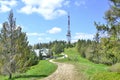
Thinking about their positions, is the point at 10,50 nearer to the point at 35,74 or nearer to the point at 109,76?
the point at 35,74

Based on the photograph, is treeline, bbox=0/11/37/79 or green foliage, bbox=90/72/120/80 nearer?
green foliage, bbox=90/72/120/80

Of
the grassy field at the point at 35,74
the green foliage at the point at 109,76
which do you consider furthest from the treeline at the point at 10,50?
the green foliage at the point at 109,76

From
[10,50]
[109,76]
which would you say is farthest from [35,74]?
[109,76]

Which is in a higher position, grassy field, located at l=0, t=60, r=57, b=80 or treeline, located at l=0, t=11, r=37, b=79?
treeline, located at l=0, t=11, r=37, b=79

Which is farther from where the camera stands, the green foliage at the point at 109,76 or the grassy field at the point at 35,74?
the grassy field at the point at 35,74

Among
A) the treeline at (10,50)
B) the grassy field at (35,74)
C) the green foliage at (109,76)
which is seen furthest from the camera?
the treeline at (10,50)

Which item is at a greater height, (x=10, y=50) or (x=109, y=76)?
(x=10, y=50)

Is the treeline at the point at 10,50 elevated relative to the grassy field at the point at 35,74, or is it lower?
elevated

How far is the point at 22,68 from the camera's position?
4053cm

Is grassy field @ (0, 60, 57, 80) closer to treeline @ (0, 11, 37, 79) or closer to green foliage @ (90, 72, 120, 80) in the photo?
treeline @ (0, 11, 37, 79)

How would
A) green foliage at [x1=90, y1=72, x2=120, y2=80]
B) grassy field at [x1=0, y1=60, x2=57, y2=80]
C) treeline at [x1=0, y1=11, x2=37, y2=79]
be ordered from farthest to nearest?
1. treeline at [x1=0, y1=11, x2=37, y2=79]
2. grassy field at [x1=0, y1=60, x2=57, y2=80]
3. green foliage at [x1=90, y1=72, x2=120, y2=80]

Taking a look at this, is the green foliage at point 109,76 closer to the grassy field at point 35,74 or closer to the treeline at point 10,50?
the grassy field at point 35,74

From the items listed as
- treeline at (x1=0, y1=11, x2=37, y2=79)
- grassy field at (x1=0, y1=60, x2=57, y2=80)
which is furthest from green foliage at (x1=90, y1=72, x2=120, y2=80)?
treeline at (x1=0, y1=11, x2=37, y2=79)

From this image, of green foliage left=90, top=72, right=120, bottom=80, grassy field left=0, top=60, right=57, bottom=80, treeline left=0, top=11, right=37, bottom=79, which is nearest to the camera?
green foliage left=90, top=72, right=120, bottom=80
